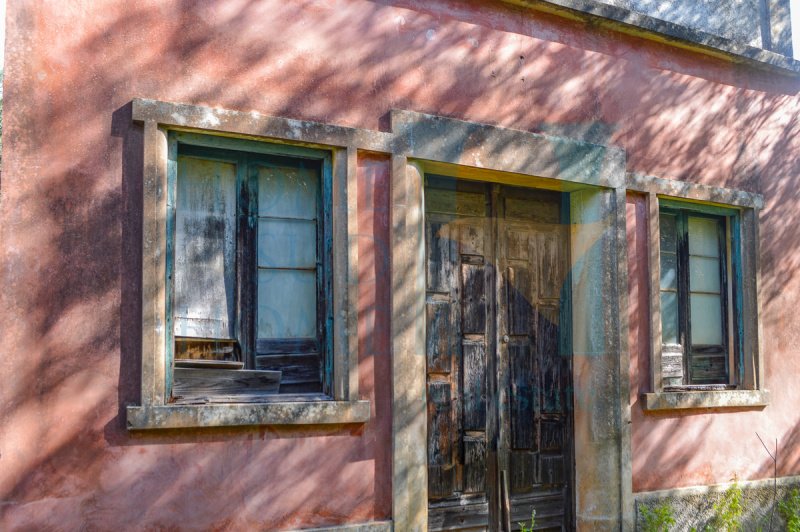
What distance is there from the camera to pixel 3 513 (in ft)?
11.5

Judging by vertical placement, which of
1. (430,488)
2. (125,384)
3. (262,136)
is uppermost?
(262,136)

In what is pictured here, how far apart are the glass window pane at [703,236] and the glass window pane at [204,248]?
3912mm

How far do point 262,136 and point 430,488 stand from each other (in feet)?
8.06

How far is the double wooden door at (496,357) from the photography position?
515 cm

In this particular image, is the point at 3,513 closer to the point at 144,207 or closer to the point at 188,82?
the point at 144,207

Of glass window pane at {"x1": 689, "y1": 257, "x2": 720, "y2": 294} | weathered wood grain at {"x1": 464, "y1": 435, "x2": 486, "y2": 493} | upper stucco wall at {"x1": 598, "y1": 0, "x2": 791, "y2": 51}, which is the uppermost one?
upper stucco wall at {"x1": 598, "y1": 0, "x2": 791, "y2": 51}

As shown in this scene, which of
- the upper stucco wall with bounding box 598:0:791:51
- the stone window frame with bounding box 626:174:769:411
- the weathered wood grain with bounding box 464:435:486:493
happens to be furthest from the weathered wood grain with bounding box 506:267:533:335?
the upper stucco wall with bounding box 598:0:791:51

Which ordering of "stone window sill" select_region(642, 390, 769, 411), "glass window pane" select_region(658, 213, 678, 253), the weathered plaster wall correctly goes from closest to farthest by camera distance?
1. the weathered plaster wall
2. "stone window sill" select_region(642, 390, 769, 411)
3. "glass window pane" select_region(658, 213, 678, 253)

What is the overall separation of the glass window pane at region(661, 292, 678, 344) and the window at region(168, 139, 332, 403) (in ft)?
9.92

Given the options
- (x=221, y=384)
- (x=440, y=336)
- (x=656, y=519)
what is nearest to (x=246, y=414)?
(x=221, y=384)

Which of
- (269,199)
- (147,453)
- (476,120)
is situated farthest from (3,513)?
(476,120)

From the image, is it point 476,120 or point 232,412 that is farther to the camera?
point 476,120

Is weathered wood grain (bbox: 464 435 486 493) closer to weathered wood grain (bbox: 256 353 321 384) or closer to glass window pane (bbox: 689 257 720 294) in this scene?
weathered wood grain (bbox: 256 353 321 384)

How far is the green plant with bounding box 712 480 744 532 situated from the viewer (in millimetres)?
5961
